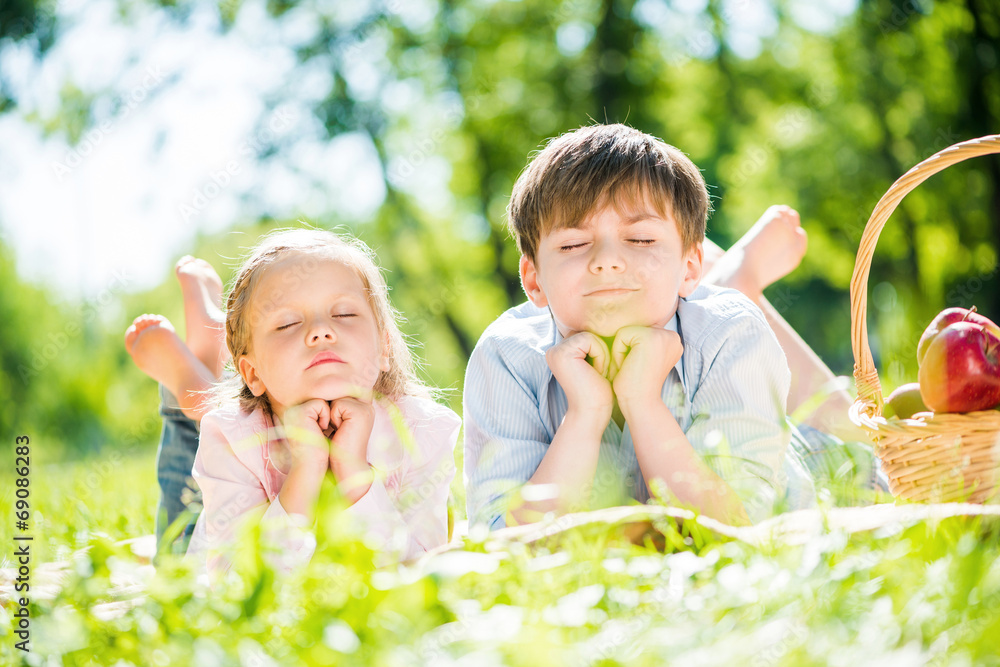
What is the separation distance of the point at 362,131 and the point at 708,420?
41.9ft

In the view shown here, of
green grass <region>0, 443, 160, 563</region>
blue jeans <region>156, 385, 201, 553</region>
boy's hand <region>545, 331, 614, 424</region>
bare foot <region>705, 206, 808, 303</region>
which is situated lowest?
green grass <region>0, 443, 160, 563</region>

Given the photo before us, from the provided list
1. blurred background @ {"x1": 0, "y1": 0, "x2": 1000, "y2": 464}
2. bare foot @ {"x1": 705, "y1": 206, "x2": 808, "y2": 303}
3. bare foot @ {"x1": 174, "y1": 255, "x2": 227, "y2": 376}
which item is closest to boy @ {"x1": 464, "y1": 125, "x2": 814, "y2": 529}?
bare foot @ {"x1": 705, "y1": 206, "x2": 808, "y2": 303}

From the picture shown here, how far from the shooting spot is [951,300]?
12820 mm

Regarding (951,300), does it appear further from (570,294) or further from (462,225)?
(570,294)

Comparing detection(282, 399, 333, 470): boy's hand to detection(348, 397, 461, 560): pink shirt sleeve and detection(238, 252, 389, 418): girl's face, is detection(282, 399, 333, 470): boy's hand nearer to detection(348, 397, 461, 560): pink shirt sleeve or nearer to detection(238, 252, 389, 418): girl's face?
detection(238, 252, 389, 418): girl's face

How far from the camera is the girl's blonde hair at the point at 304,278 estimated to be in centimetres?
221

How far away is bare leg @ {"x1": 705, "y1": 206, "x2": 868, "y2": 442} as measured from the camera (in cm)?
302

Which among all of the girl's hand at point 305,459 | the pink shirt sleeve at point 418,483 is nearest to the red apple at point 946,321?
the pink shirt sleeve at point 418,483

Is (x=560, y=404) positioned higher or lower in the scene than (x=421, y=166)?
lower

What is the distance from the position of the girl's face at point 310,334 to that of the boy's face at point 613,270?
1.76ft

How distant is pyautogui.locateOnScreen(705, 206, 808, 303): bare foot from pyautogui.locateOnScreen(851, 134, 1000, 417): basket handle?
3.12 ft

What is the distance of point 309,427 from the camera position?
197 cm

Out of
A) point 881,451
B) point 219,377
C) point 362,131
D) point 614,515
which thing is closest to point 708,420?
point 881,451

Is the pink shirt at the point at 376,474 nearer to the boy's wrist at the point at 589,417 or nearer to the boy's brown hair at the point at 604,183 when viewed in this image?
the boy's wrist at the point at 589,417
